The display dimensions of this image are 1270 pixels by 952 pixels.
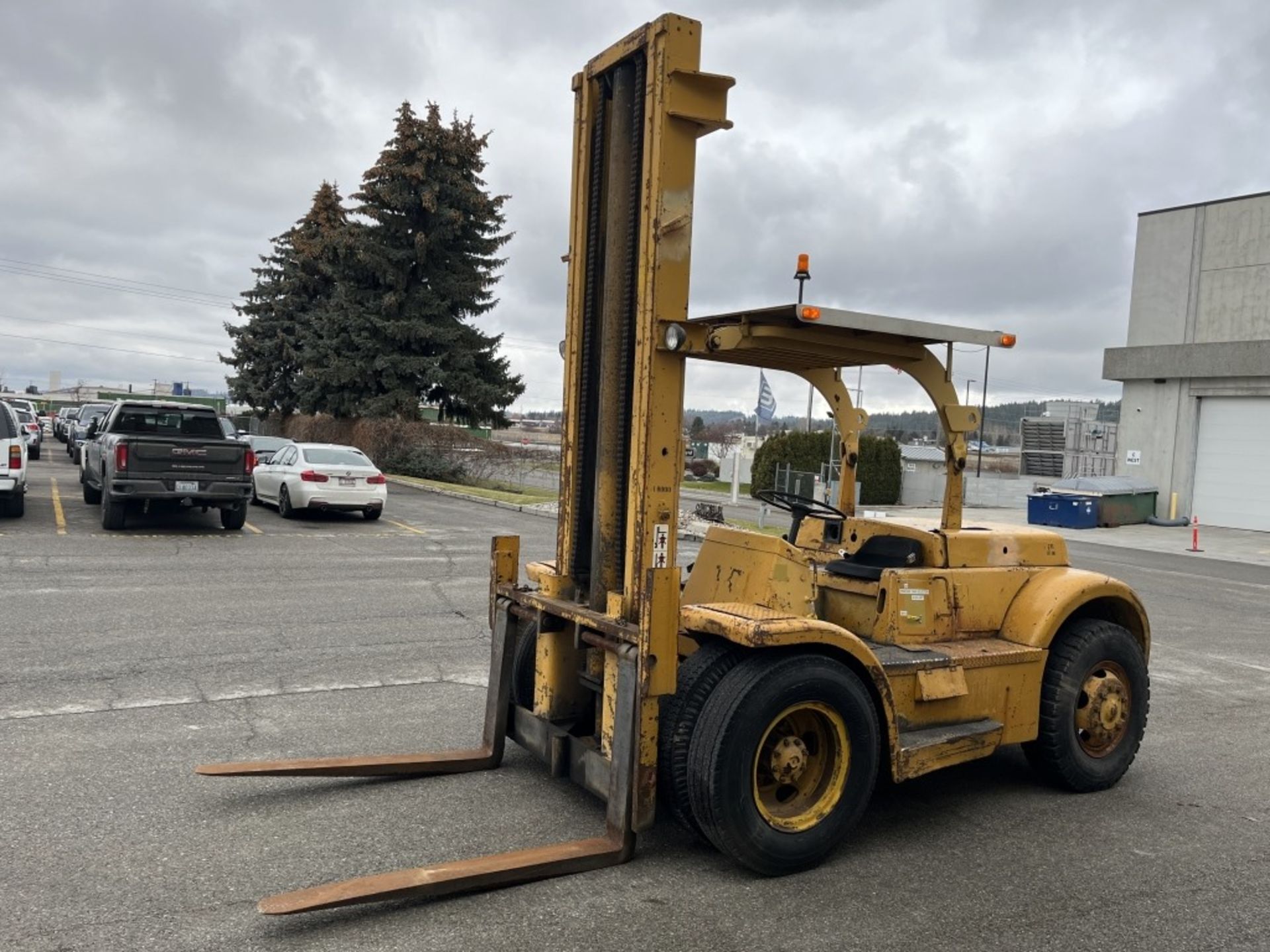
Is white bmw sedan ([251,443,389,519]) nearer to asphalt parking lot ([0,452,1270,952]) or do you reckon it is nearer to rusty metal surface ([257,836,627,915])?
asphalt parking lot ([0,452,1270,952])

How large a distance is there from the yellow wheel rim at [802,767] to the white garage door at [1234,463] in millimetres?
28108

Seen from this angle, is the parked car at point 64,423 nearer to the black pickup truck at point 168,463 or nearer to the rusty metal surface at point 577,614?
the black pickup truck at point 168,463

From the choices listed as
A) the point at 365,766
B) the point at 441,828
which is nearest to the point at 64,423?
the point at 365,766

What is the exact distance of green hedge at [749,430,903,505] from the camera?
36.9m

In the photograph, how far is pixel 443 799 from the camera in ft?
16.6

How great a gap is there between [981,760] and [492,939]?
3.65m

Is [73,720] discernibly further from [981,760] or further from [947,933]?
[981,760]

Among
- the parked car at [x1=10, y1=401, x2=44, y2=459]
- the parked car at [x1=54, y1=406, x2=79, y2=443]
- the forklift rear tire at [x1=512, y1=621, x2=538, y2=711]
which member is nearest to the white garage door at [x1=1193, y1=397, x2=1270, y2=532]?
the forklift rear tire at [x1=512, y1=621, x2=538, y2=711]

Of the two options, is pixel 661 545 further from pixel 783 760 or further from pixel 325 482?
pixel 325 482

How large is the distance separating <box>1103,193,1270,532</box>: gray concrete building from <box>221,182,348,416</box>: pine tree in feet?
94.4

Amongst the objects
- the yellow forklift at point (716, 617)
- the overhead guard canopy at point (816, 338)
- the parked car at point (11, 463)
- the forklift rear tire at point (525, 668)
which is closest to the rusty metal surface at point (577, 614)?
the yellow forklift at point (716, 617)

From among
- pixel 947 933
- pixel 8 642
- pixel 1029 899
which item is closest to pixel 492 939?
pixel 947 933

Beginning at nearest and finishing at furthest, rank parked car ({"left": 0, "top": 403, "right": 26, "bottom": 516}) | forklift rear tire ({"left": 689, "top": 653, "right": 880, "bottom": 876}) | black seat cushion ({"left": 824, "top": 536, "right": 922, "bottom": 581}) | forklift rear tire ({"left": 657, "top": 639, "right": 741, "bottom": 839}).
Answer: forklift rear tire ({"left": 689, "top": 653, "right": 880, "bottom": 876}) < forklift rear tire ({"left": 657, "top": 639, "right": 741, "bottom": 839}) < black seat cushion ({"left": 824, "top": 536, "right": 922, "bottom": 581}) < parked car ({"left": 0, "top": 403, "right": 26, "bottom": 516})

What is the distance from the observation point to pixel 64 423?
141ft
